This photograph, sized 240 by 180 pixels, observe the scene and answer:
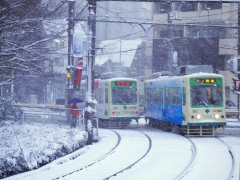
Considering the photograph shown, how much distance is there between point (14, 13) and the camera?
11898mm

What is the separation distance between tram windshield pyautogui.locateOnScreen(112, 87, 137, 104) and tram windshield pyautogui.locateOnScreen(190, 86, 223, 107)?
20.2 feet

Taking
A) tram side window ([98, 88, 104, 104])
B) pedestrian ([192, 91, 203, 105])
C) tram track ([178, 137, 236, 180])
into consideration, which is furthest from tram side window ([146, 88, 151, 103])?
tram track ([178, 137, 236, 180])

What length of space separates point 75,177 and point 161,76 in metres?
16.6

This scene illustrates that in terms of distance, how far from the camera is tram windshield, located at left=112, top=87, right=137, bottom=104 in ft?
89.5

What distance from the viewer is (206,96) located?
873 inches

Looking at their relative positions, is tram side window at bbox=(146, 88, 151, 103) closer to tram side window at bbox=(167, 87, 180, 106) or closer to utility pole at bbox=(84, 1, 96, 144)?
tram side window at bbox=(167, 87, 180, 106)

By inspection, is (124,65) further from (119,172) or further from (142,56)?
(119,172)

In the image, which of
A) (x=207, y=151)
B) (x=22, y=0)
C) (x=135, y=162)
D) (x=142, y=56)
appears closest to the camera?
(x=22, y=0)

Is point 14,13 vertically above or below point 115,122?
above

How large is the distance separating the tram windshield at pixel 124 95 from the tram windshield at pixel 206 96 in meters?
6.16

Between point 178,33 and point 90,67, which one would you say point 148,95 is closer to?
point 90,67

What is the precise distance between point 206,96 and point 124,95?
6521mm

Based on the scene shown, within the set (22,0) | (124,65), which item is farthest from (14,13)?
(124,65)

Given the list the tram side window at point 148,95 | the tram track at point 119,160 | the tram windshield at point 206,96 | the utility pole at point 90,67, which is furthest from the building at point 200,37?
the utility pole at point 90,67
